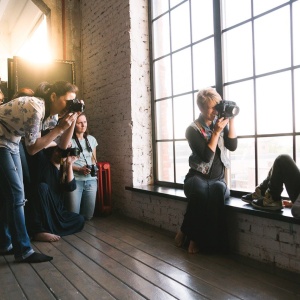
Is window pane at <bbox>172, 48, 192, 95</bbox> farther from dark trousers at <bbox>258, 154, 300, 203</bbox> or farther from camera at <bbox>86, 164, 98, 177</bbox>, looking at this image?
dark trousers at <bbox>258, 154, 300, 203</bbox>

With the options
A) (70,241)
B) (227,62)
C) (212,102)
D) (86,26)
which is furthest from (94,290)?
(86,26)

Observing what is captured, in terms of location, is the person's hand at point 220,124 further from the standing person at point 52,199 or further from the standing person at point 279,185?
the standing person at point 52,199

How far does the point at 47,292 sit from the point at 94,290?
0.27 meters

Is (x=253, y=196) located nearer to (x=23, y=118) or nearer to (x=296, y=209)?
(x=296, y=209)

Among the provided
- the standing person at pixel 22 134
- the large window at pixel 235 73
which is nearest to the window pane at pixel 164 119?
the large window at pixel 235 73

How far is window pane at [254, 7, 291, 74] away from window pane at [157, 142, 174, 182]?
1.31m

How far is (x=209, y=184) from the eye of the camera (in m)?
Result: 2.43

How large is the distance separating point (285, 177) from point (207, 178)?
62cm

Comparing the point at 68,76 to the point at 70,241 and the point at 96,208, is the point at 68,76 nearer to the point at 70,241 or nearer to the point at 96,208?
the point at 96,208

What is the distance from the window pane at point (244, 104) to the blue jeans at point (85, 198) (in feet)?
5.72

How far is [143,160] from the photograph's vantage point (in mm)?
3631

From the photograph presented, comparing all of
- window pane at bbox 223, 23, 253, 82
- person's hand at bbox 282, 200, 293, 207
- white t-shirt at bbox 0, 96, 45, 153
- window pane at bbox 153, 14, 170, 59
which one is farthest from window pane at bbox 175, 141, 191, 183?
white t-shirt at bbox 0, 96, 45, 153

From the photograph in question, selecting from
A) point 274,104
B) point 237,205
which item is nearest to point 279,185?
point 237,205

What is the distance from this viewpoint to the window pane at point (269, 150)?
7.56ft
